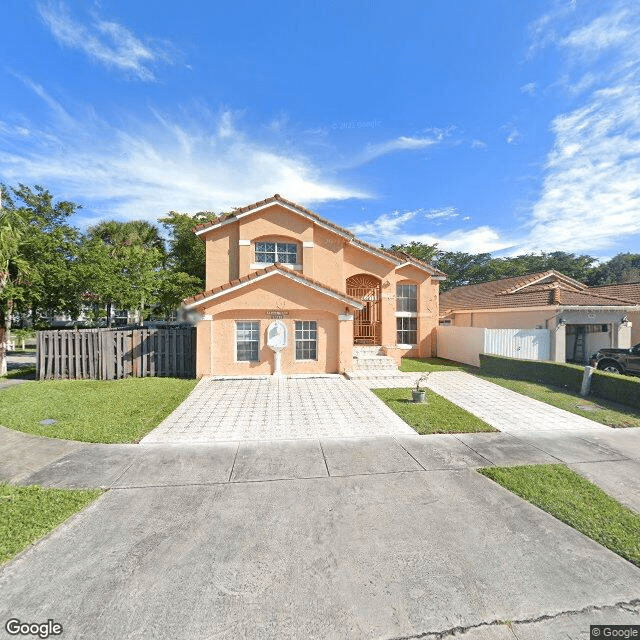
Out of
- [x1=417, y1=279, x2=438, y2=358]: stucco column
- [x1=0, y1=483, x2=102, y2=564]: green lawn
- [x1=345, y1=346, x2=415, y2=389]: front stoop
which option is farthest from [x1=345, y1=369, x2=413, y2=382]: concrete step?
[x1=0, y1=483, x2=102, y2=564]: green lawn

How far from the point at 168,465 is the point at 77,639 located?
128 inches

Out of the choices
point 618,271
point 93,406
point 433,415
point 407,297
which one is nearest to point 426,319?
point 407,297

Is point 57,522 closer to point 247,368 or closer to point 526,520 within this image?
point 526,520

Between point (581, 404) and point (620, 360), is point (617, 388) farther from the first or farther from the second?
point (620, 360)

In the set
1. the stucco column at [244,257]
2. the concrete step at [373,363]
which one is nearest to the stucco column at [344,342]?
the concrete step at [373,363]

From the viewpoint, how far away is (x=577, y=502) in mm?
4598

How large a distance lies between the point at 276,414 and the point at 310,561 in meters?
5.19

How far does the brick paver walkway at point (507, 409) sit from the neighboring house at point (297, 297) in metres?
4.35

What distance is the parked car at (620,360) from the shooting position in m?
12.8

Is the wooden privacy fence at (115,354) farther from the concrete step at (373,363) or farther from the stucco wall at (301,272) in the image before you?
the concrete step at (373,363)

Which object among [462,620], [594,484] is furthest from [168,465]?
[594,484]

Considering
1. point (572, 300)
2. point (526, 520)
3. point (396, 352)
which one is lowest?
point (526, 520)

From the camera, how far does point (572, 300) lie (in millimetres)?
16188

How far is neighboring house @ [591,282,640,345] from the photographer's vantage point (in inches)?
762
